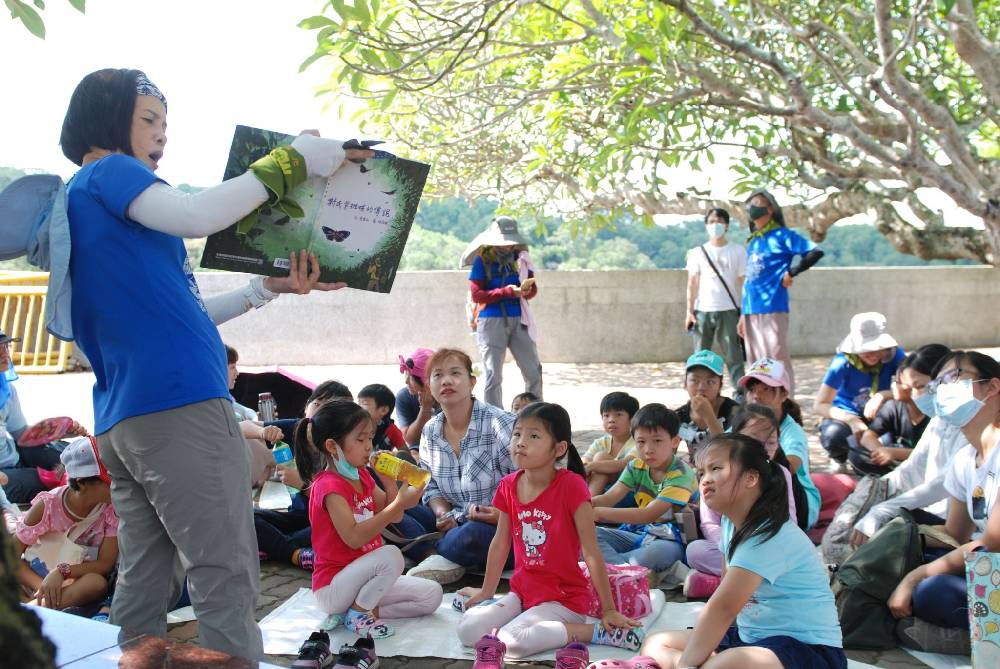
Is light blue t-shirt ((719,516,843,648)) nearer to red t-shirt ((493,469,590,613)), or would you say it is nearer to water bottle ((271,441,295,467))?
red t-shirt ((493,469,590,613))

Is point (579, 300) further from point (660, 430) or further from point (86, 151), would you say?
point (86, 151)

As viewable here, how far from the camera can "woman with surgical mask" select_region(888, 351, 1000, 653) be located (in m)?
3.51

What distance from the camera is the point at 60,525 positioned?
4.13m

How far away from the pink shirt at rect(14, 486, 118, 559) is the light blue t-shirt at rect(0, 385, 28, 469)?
190 centimetres

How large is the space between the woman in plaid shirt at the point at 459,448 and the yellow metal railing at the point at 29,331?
8.81 meters

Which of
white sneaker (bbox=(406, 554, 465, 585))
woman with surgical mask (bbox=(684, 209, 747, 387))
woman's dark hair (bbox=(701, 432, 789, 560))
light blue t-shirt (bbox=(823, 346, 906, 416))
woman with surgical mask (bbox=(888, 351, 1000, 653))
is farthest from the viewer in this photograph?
woman with surgical mask (bbox=(684, 209, 747, 387))

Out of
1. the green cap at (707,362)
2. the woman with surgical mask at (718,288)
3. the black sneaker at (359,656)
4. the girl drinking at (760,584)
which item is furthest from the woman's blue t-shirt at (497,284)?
the girl drinking at (760,584)

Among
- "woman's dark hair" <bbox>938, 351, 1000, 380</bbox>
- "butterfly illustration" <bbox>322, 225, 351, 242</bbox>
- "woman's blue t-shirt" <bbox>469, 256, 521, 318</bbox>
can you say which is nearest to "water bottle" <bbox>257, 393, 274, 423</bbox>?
"woman's blue t-shirt" <bbox>469, 256, 521, 318</bbox>

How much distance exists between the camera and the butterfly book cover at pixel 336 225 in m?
Answer: 2.79

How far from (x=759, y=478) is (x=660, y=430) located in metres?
1.49

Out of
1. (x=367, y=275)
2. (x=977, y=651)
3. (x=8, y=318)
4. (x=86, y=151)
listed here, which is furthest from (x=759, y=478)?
(x=8, y=318)

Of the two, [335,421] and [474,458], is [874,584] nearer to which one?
[474,458]

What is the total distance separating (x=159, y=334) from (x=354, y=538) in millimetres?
1569

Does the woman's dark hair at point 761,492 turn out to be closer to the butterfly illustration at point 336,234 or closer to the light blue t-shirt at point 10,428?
the butterfly illustration at point 336,234
